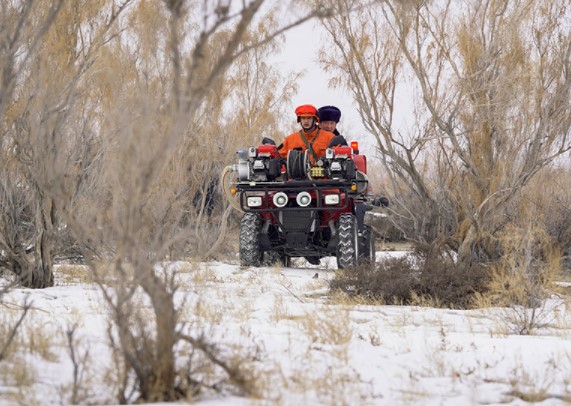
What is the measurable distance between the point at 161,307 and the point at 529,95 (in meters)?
7.90

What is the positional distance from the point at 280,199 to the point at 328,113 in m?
1.68

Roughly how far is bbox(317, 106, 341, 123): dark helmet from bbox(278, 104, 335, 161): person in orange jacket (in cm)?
25

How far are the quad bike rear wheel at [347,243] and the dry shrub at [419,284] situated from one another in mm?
1556

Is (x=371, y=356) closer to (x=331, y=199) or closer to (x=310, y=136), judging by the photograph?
(x=331, y=199)

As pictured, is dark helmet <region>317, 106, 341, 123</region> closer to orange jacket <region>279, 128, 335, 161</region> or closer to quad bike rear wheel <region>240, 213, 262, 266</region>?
orange jacket <region>279, 128, 335, 161</region>

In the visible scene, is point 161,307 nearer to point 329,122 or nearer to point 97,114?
point 97,114

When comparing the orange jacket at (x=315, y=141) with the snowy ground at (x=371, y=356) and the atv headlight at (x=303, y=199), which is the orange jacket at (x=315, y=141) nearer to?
the atv headlight at (x=303, y=199)

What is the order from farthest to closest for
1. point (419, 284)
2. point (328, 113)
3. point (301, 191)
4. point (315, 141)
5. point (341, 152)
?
point (328, 113) < point (315, 141) < point (301, 191) < point (341, 152) < point (419, 284)

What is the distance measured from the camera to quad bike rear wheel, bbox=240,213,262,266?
11602 millimetres

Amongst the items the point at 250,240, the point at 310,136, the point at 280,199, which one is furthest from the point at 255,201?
the point at 310,136

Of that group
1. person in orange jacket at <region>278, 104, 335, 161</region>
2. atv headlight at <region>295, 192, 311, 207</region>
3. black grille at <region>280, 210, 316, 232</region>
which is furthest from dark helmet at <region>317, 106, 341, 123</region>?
black grille at <region>280, 210, 316, 232</region>

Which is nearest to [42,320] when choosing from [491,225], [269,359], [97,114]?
[269,359]

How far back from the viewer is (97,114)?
31.0 ft

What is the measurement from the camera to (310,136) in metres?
11.5
